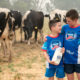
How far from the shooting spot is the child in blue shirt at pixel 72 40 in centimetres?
348

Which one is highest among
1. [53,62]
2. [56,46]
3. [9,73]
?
[56,46]

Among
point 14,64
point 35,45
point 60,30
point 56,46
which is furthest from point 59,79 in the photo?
point 35,45

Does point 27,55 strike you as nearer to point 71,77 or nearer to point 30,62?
point 30,62

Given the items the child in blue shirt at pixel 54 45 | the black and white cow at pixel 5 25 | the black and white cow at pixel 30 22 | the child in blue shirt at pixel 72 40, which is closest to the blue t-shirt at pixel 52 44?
the child in blue shirt at pixel 54 45

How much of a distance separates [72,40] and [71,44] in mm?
74

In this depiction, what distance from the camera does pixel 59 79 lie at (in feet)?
12.1

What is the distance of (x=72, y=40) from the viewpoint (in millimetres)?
3520

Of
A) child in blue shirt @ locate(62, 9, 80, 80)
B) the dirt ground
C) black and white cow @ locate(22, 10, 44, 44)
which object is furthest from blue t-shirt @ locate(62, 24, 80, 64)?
black and white cow @ locate(22, 10, 44, 44)

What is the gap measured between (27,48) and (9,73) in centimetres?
419

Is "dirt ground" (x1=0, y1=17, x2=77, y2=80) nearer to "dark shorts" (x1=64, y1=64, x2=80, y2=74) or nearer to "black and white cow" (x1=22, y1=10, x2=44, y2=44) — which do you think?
"dark shorts" (x1=64, y1=64, x2=80, y2=74)

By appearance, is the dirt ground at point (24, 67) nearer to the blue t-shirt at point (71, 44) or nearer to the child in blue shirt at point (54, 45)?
the child in blue shirt at point (54, 45)

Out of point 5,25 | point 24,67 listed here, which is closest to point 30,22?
point 5,25

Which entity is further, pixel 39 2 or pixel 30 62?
pixel 39 2

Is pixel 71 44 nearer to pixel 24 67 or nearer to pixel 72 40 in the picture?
pixel 72 40
